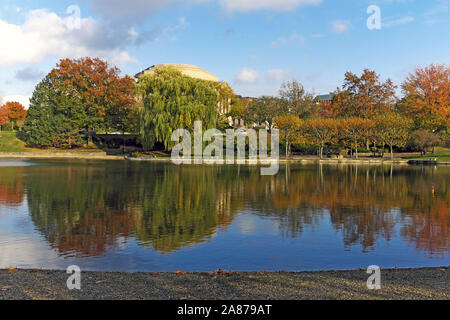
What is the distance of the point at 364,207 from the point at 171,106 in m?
39.3

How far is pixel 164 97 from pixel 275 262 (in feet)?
157

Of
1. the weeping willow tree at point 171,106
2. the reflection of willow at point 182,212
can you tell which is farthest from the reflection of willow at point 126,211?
the weeping willow tree at point 171,106

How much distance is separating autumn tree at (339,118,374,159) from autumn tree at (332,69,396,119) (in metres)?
12.7

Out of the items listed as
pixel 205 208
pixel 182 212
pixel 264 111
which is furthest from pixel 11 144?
pixel 182 212

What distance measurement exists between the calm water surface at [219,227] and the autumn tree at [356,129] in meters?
36.8

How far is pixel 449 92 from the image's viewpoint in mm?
70188

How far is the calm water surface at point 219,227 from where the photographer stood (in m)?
10.2

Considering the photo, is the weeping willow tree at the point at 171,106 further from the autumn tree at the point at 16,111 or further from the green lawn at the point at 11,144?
the autumn tree at the point at 16,111

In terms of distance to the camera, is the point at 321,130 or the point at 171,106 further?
the point at 321,130

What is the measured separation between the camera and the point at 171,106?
2157 inches

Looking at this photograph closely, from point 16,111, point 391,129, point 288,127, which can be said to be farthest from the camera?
point 16,111

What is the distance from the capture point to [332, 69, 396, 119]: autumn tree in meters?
75.5

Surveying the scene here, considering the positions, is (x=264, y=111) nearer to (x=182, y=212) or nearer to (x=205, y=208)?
(x=205, y=208)
